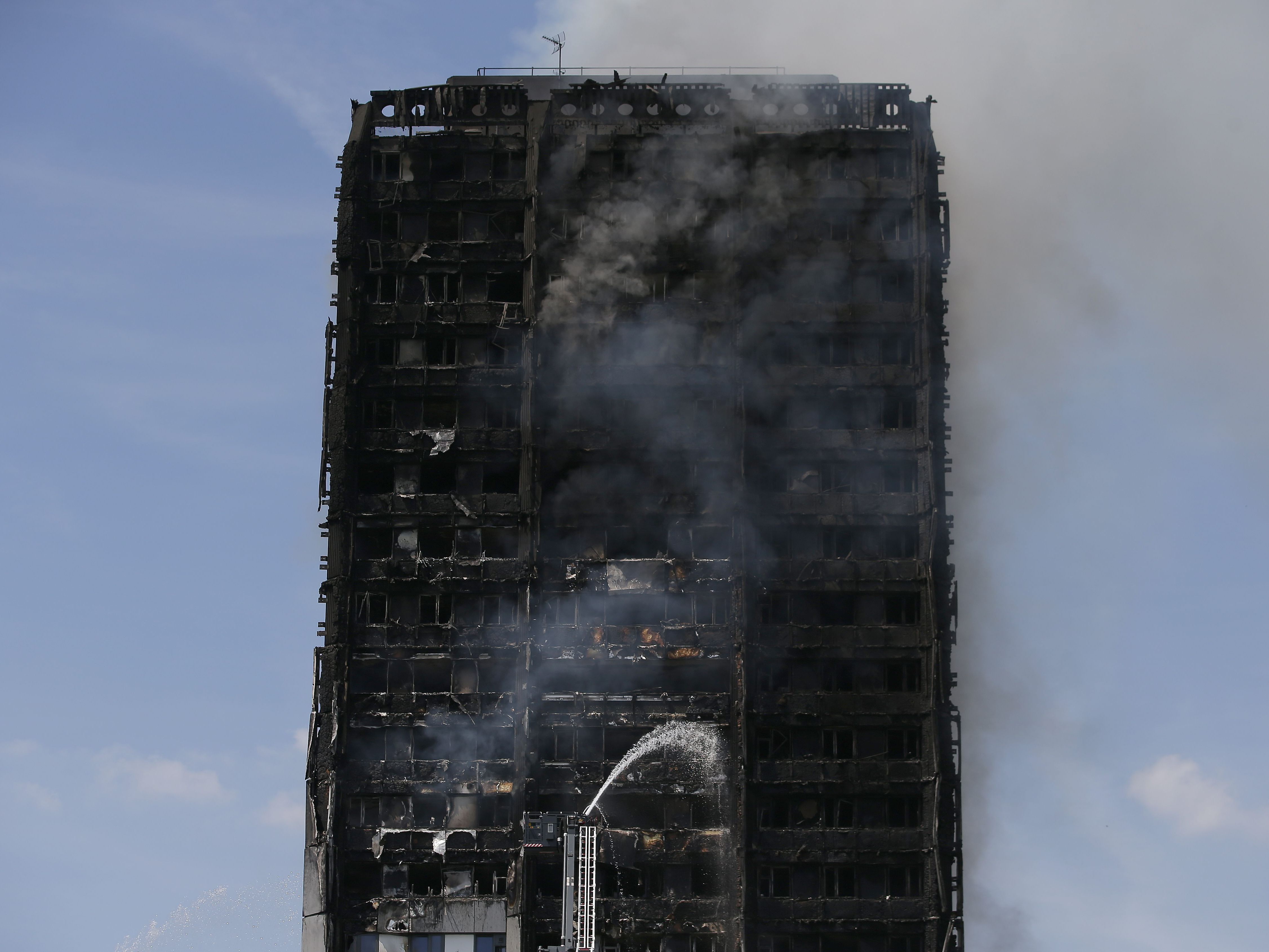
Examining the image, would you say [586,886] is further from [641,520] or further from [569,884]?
[641,520]

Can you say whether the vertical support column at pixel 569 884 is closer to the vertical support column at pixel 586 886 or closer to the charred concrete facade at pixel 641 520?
the vertical support column at pixel 586 886

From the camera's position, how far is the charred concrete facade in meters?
82.1

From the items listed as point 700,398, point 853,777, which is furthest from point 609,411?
point 853,777

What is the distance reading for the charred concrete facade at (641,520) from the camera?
82062 mm

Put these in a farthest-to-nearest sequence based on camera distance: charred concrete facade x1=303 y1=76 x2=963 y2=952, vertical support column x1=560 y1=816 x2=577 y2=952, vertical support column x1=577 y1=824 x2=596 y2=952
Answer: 1. charred concrete facade x1=303 y1=76 x2=963 y2=952
2. vertical support column x1=577 y1=824 x2=596 y2=952
3. vertical support column x1=560 y1=816 x2=577 y2=952

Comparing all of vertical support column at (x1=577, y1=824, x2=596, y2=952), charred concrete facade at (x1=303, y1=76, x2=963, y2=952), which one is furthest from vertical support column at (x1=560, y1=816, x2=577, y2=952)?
charred concrete facade at (x1=303, y1=76, x2=963, y2=952)

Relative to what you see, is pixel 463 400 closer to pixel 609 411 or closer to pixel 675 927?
pixel 609 411

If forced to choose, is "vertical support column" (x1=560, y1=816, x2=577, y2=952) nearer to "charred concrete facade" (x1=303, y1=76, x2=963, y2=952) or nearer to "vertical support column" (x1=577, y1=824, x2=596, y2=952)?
"vertical support column" (x1=577, y1=824, x2=596, y2=952)

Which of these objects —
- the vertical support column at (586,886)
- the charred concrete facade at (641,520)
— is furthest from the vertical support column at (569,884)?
the charred concrete facade at (641,520)

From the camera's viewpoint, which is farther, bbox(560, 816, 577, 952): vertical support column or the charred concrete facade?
the charred concrete facade

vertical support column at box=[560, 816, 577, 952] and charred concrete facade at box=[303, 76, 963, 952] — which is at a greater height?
charred concrete facade at box=[303, 76, 963, 952]

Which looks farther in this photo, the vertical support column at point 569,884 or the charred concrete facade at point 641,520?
the charred concrete facade at point 641,520

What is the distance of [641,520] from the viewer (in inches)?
3310

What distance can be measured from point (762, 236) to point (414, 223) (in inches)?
616
